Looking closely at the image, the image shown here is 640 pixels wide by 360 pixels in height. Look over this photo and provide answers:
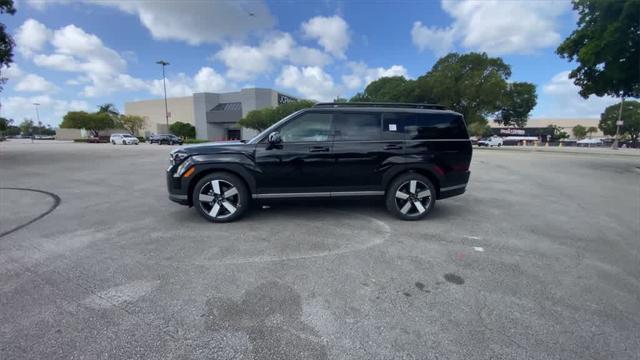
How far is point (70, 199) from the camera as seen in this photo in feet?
21.5

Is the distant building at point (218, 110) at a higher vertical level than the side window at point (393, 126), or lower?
higher

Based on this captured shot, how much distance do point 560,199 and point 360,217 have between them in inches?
217

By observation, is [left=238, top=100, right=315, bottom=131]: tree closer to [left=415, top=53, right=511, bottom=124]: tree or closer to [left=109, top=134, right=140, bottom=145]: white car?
[left=109, top=134, right=140, bottom=145]: white car

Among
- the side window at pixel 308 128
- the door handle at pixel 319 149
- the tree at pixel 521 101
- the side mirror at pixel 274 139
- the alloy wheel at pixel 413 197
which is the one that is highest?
the tree at pixel 521 101

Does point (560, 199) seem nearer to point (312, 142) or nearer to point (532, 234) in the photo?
point (532, 234)

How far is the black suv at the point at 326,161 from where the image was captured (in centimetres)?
463

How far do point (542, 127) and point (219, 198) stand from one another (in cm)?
11274

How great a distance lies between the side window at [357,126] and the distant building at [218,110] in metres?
56.8

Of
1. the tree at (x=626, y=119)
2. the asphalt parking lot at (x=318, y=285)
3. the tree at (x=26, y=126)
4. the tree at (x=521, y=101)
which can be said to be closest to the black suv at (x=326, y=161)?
the asphalt parking lot at (x=318, y=285)

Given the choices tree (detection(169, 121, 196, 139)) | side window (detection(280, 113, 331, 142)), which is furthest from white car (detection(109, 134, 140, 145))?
side window (detection(280, 113, 331, 142))

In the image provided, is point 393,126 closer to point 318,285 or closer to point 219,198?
point 318,285

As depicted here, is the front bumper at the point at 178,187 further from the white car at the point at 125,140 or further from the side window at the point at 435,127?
the white car at the point at 125,140

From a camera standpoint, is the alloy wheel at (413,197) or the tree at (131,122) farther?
the tree at (131,122)

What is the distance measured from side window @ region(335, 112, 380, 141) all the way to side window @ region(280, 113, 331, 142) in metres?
0.20
